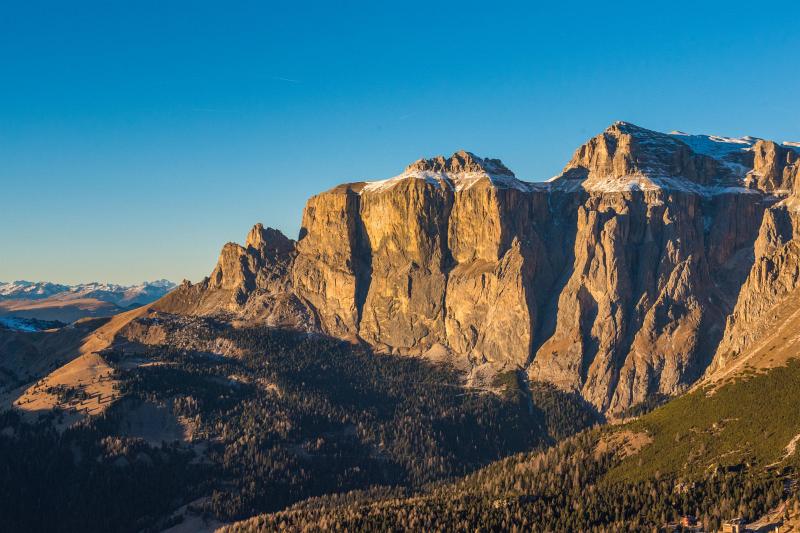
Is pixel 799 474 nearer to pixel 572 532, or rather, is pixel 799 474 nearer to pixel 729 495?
pixel 729 495

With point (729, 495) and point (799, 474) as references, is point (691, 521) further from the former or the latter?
point (799, 474)

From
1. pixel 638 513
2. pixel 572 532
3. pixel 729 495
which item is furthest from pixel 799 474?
pixel 572 532

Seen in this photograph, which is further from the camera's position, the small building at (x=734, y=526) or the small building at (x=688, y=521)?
the small building at (x=688, y=521)

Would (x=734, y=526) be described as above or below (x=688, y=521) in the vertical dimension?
above

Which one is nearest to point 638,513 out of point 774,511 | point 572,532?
point 572,532

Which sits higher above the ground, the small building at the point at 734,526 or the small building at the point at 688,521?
the small building at the point at 734,526

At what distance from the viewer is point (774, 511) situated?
589 ft

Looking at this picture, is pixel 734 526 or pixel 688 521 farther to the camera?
pixel 688 521

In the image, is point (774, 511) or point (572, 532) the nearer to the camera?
point (774, 511)

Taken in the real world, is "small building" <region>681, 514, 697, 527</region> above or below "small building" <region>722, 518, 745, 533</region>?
below

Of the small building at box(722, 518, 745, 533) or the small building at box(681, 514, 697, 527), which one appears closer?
the small building at box(722, 518, 745, 533)

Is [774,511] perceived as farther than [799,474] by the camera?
No

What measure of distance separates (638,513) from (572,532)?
14432 millimetres

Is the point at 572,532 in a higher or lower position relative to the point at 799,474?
lower
